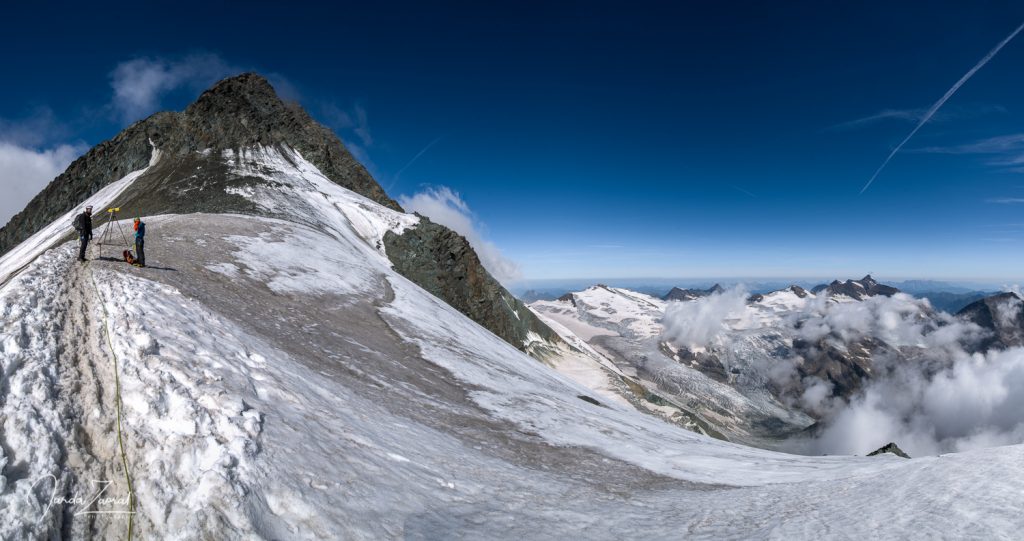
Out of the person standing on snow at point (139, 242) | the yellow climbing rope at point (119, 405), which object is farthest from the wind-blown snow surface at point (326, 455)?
the person standing on snow at point (139, 242)

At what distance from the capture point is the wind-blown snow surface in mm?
6414

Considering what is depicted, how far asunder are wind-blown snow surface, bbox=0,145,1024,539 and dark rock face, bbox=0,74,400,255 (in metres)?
61.1

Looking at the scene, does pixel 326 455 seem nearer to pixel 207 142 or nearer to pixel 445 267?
pixel 445 267

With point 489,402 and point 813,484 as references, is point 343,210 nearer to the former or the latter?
point 489,402

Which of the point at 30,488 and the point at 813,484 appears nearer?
the point at 30,488

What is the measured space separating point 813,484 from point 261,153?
71.9 meters

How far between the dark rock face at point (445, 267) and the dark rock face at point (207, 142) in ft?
76.8

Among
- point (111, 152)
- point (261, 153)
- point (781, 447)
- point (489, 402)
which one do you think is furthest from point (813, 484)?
point (781, 447)

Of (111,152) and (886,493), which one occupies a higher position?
(111,152)

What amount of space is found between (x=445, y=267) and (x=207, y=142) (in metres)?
42.8

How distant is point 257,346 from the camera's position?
40.3 feet

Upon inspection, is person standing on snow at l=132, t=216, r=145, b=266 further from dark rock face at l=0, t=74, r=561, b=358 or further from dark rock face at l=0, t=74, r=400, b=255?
dark rock face at l=0, t=74, r=400, b=255

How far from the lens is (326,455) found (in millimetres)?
8422

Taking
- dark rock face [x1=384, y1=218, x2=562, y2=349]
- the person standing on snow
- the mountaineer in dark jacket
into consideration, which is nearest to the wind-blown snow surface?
the mountaineer in dark jacket
